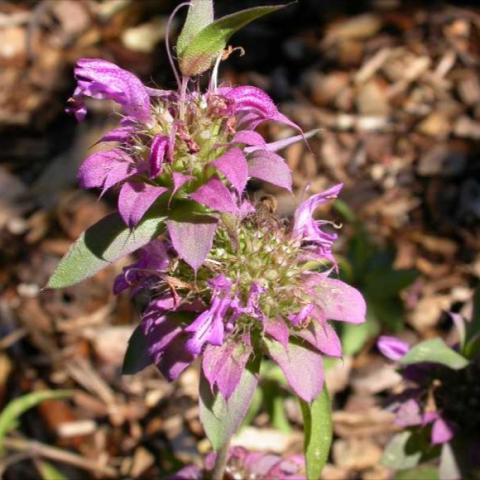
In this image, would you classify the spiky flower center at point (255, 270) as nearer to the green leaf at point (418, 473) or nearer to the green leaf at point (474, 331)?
the green leaf at point (474, 331)

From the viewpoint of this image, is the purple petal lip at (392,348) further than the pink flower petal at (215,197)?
Yes

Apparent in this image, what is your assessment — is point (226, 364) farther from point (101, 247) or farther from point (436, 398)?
point (436, 398)

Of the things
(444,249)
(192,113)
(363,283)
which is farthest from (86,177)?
(444,249)

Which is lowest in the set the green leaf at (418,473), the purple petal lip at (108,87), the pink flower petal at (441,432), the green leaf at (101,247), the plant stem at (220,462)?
the green leaf at (418,473)

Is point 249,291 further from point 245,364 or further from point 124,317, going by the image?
point 124,317

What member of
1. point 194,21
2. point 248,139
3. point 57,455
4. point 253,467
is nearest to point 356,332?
point 253,467

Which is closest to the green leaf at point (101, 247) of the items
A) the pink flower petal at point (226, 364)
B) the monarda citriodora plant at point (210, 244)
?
the monarda citriodora plant at point (210, 244)

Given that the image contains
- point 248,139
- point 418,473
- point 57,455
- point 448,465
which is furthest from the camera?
point 57,455
